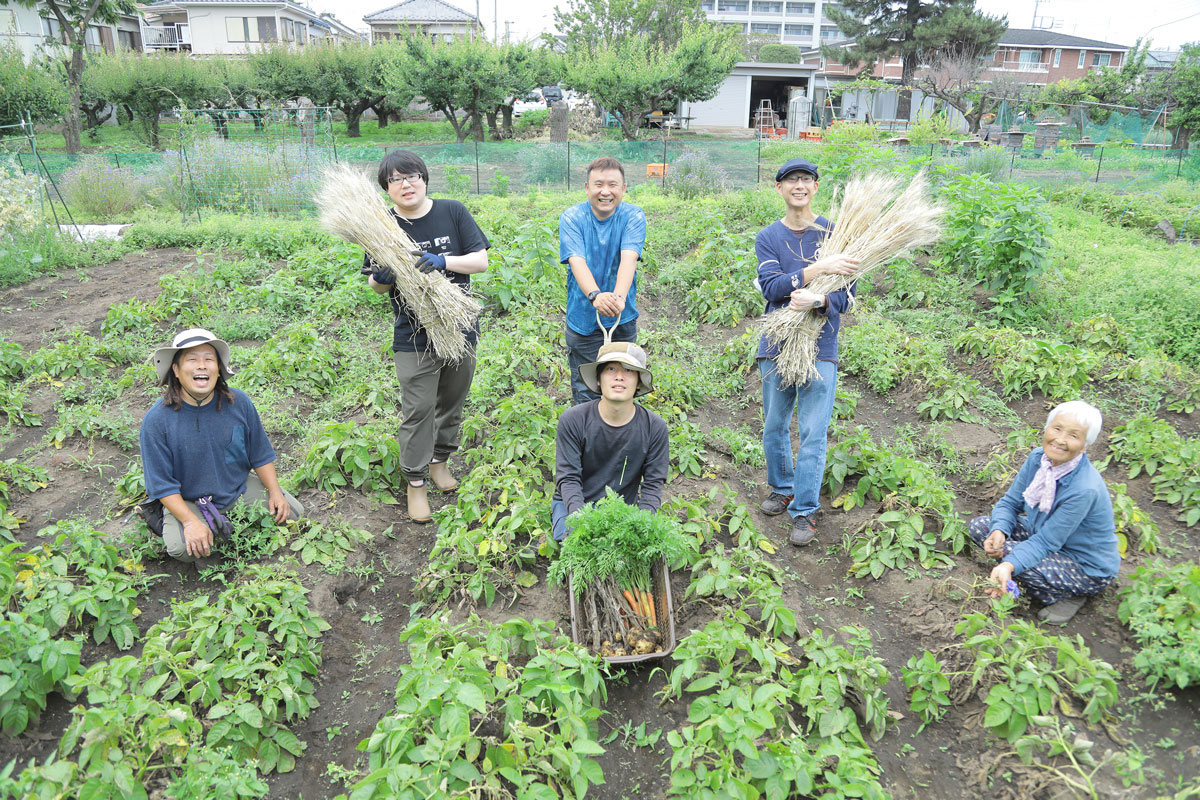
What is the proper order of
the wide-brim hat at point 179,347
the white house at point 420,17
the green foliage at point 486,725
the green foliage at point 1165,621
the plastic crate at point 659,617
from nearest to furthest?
the green foliage at point 486,725, the green foliage at point 1165,621, the plastic crate at point 659,617, the wide-brim hat at point 179,347, the white house at point 420,17

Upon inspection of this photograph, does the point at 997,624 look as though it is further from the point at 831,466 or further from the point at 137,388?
the point at 137,388

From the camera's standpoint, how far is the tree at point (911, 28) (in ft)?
113

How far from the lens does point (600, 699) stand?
2.90 metres

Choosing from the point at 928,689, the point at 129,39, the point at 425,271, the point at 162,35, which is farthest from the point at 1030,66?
the point at 928,689

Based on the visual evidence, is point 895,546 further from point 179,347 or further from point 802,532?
point 179,347

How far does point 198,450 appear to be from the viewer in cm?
370

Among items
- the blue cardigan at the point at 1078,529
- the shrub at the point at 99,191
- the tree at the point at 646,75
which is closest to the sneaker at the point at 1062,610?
the blue cardigan at the point at 1078,529

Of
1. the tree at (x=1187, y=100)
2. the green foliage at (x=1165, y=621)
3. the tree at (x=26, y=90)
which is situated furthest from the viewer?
the tree at (x=1187, y=100)

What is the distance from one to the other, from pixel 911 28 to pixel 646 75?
1663 centimetres

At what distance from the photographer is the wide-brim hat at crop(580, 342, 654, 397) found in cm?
330

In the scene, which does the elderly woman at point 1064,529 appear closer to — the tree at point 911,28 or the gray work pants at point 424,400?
the gray work pants at point 424,400

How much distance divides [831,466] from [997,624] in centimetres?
158

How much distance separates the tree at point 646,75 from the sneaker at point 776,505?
1026 inches

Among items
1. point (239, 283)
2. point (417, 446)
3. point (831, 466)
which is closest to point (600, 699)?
point (417, 446)
